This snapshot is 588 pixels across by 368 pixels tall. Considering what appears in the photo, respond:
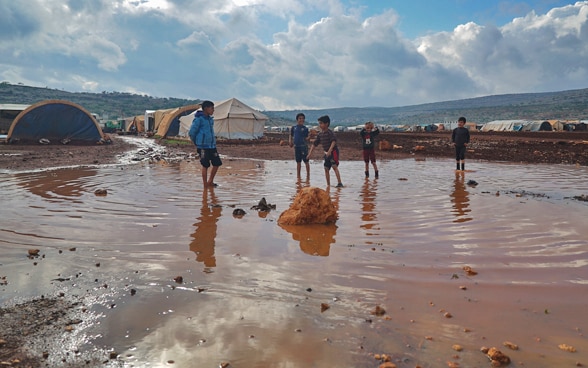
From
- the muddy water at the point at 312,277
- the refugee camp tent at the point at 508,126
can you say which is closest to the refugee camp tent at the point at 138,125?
the refugee camp tent at the point at 508,126

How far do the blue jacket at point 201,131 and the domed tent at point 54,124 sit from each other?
19.2 m

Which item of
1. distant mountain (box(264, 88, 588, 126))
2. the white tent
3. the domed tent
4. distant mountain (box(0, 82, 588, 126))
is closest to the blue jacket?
the domed tent

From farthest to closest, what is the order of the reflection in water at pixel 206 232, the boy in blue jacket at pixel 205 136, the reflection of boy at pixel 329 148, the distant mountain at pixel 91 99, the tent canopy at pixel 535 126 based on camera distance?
the distant mountain at pixel 91 99 → the tent canopy at pixel 535 126 → the reflection of boy at pixel 329 148 → the boy in blue jacket at pixel 205 136 → the reflection in water at pixel 206 232

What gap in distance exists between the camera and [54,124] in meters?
25.4

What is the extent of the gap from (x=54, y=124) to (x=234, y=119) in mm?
12167

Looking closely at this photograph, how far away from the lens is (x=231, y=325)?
2902 millimetres

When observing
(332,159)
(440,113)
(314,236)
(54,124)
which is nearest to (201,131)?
(332,159)

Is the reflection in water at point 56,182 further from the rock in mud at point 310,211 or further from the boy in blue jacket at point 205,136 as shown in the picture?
the rock in mud at point 310,211

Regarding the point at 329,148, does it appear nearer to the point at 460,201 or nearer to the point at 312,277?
the point at 460,201

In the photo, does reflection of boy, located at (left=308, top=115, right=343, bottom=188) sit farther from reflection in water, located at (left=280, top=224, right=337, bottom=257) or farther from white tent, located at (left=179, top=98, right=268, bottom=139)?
white tent, located at (left=179, top=98, right=268, bottom=139)

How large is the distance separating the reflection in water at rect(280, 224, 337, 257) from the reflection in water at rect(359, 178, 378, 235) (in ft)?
1.63

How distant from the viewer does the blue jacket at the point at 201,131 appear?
9258 mm

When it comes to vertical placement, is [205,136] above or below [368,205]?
above

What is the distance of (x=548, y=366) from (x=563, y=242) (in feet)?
9.84
